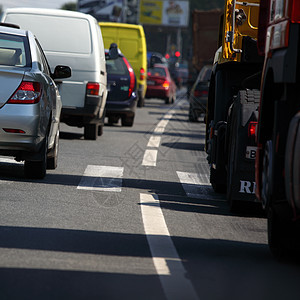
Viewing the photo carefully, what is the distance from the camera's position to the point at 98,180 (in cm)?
1159

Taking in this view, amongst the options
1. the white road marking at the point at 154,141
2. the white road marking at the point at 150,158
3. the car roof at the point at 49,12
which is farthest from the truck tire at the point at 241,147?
the white road marking at the point at 154,141

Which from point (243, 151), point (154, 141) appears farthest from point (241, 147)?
point (154, 141)

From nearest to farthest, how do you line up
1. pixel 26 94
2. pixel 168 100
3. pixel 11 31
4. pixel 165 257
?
pixel 165 257 → pixel 26 94 → pixel 11 31 → pixel 168 100

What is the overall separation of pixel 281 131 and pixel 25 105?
474cm

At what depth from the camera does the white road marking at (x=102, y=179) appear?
10805mm

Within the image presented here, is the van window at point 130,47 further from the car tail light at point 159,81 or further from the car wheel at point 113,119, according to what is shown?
the car tail light at point 159,81

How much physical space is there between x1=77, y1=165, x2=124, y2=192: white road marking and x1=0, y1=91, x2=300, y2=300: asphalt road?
1cm

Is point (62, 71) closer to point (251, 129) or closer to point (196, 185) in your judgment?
point (196, 185)

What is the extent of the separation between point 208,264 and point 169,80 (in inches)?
1471

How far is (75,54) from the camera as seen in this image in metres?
17.0

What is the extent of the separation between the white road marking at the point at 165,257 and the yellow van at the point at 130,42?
21.6 m

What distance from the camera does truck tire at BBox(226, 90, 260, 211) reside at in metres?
8.81

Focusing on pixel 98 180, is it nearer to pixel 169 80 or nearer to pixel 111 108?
pixel 111 108

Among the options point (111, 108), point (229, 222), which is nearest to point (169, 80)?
point (111, 108)
